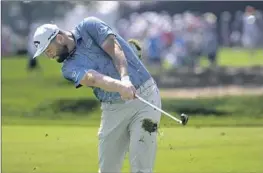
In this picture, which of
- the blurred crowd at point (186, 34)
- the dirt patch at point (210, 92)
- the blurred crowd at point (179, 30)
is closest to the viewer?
the dirt patch at point (210, 92)

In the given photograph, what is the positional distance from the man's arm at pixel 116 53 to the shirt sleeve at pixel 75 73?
0.24 meters

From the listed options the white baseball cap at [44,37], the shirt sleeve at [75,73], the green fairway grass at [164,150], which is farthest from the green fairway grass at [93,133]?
the white baseball cap at [44,37]

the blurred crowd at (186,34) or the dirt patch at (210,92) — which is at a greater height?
the blurred crowd at (186,34)

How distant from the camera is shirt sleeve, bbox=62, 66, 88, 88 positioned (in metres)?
5.47

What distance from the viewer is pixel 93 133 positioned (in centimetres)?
1134

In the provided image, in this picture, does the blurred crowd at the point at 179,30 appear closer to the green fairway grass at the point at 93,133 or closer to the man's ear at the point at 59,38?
the green fairway grass at the point at 93,133

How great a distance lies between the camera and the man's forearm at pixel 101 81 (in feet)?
17.6

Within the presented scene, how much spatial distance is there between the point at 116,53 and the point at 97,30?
0.81ft

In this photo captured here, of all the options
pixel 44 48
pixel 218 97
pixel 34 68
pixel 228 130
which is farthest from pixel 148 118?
pixel 34 68

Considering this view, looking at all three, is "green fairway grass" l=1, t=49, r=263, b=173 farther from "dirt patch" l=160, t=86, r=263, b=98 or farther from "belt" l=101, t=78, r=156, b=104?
"belt" l=101, t=78, r=156, b=104

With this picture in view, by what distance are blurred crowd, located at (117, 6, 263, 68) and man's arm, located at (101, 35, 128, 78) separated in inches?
501

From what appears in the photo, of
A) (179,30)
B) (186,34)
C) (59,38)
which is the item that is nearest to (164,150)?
(59,38)

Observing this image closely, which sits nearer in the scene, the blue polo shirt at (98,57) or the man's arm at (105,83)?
the man's arm at (105,83)

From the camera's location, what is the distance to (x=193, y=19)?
19.2 metres
